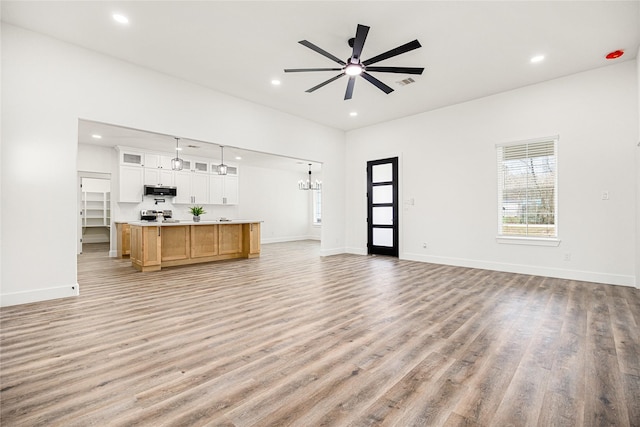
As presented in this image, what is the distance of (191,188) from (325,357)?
8.40m

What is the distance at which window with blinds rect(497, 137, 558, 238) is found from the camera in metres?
5.11

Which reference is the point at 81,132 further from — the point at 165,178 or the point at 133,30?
the point at 133,30

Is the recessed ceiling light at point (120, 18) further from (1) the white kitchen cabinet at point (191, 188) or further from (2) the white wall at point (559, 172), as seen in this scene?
(1) the white kitchen cabinet at point (191, 188)

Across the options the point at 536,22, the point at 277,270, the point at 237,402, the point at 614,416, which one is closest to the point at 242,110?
the point at 277,270

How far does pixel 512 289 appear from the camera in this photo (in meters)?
4.22

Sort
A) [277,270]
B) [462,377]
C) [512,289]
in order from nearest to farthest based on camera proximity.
A: [462,377], [512,289], [277,270]

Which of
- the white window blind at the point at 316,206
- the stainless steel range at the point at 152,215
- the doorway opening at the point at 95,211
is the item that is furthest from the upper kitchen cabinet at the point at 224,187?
the doorway opening at the point at 95,211

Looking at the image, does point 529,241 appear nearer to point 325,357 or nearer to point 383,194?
point 383,194

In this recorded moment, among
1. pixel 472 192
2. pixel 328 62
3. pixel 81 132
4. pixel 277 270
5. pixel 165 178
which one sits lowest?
pixel 277 270

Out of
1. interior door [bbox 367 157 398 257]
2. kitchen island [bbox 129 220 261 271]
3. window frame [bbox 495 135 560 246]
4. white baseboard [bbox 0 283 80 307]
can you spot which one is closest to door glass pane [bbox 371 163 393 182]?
interior door [bbox 367 157 398 257]

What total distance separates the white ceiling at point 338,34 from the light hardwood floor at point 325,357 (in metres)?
3.41

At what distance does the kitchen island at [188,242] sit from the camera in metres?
5.69

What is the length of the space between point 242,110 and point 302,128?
1.66 meters

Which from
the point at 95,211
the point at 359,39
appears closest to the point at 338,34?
the point at 359,39
